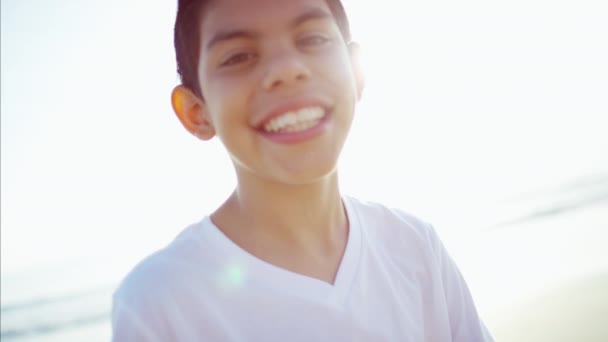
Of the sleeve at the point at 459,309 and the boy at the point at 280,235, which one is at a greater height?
the boy at the point at 280,235

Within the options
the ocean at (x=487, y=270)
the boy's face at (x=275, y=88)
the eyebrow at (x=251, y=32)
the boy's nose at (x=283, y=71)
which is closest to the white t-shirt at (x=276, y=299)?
the boy's face at (x=275, y=88)

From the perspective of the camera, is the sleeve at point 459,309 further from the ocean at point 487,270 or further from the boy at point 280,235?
the ocean at point 487,270

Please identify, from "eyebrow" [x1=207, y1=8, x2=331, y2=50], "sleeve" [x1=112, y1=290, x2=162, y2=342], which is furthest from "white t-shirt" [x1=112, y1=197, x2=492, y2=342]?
"eyebrow" [x1=207, y1=8, x2=331, y2=50]

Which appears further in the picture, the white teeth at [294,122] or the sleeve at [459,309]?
the sleeve at [459,309]

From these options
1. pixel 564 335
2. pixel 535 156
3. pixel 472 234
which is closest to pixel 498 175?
pixel 535 156

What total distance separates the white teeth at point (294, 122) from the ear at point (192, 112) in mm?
373

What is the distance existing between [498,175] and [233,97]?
57.7ft

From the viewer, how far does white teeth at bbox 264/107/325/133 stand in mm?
1661

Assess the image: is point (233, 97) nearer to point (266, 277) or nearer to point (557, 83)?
point (266, 277)

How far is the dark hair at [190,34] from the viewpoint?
189 cm

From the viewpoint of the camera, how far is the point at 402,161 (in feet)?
65.8

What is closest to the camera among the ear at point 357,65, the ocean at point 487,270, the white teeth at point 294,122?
the white teeth at point 294,122

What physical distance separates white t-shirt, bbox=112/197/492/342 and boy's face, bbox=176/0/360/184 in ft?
1.22

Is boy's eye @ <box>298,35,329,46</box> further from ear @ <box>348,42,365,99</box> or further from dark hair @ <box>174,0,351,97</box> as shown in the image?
ear @ <box>348,42,365,99</box>
